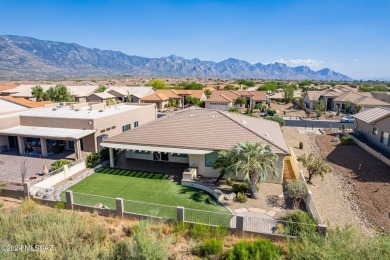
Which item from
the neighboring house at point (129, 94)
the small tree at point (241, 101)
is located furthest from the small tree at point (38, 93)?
the small tree at point (241, 101)

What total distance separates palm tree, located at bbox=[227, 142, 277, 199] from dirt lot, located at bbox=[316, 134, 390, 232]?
7.16m

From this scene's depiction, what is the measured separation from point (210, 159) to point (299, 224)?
10.5 metres

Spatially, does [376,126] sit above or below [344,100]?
below

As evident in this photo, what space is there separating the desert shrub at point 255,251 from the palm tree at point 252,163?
6636 mm

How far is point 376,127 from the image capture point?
33344 millimetres

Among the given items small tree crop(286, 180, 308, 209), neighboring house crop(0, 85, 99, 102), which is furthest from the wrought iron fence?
neighboring house crop(0, 85, 99, 102)

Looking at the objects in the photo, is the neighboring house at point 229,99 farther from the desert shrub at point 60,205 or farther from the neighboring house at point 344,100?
the desert shrub at point 60,205

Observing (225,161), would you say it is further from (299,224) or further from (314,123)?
(314,123)

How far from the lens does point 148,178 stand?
74.8 ft

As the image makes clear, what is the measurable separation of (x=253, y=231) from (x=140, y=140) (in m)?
14.7

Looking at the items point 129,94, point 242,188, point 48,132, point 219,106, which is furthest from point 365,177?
point 129,94

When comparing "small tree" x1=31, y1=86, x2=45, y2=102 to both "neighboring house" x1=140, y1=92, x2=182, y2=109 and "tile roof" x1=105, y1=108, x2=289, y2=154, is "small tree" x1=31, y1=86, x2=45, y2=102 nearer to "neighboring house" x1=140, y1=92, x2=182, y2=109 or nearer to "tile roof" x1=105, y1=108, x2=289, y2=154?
"neighboring house" x1=140, y1=92, x2=182, y2=109

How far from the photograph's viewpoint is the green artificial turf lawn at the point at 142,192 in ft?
55.6

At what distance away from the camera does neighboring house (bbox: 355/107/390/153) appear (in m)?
30.7
